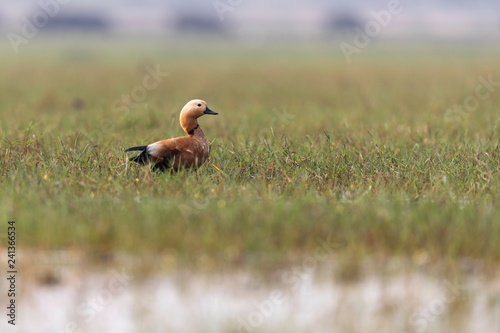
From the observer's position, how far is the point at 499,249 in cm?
562

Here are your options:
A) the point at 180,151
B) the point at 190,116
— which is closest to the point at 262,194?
the point at 180,151

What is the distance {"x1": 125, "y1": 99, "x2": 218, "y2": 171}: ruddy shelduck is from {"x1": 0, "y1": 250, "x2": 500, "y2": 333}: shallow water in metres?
2.47

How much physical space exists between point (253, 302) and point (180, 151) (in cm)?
318

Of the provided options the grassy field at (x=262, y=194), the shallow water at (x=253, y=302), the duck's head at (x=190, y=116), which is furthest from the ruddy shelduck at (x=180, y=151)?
the shallow water at (x=253, y=302)

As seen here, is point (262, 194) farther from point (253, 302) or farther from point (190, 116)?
point (253, 302)

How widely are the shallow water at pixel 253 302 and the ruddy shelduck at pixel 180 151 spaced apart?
8.11 feet

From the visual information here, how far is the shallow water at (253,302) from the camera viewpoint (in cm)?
450

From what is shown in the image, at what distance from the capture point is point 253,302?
4816mm

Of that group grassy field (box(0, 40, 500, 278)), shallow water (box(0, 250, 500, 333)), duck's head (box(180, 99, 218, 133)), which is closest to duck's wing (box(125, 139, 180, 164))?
grassy field (box(0, 40, 500, 278))

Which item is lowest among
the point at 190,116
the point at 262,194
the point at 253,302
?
the point at 253,302

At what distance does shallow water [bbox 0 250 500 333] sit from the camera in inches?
177

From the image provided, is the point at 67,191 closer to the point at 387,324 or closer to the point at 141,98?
the point at 387,324

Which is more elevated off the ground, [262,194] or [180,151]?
[180,151]

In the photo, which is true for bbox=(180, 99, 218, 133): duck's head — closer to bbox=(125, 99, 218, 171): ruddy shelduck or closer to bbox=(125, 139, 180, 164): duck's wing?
bbox=(125, 99, 218, 171): ruddy shelduck
